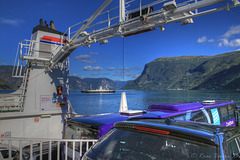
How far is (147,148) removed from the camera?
245 cm

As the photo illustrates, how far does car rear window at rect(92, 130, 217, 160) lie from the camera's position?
6.68 ft

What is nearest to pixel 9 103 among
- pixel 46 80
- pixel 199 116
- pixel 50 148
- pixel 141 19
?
pixel 46 80

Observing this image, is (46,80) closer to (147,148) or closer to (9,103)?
(9,103)

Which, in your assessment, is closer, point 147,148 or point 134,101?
point 147,148

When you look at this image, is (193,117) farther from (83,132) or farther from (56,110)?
(56,110)

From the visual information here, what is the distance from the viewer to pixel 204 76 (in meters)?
200

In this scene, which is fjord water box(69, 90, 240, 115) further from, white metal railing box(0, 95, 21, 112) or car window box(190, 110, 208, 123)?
white metal railing box(0, 95, 21, 112)

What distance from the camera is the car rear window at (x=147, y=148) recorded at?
80.2 inches

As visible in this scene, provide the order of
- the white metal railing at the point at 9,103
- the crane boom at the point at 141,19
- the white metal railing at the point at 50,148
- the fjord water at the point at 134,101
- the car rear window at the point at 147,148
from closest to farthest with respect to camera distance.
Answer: the car rear window at the point at 147,148 < the white metal railing at the point at 50,148 < the crane boom at the point at 141,19 < the white metal railing at the point at 9,103 < the fjord water at the point at 134,101

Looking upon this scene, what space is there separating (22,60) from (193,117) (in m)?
9.94

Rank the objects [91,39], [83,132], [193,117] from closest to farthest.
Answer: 1. [83,132]
2. [193,117]
3. [91,39]

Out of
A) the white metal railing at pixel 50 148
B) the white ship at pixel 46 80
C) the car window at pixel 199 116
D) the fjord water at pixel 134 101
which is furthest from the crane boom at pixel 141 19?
the fjord water at pixel 134 101

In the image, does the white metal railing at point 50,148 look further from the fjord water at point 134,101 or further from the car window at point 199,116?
the fjord water at point 134,101

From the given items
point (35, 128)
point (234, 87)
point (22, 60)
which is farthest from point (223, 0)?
point (234, 87)
